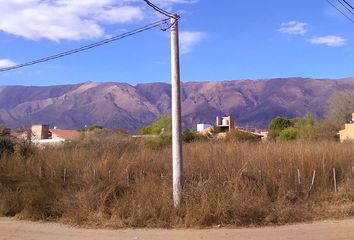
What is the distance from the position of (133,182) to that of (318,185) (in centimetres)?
586

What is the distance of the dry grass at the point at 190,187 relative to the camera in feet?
48.1

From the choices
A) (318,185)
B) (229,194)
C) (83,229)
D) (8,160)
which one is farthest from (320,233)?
(8,160)

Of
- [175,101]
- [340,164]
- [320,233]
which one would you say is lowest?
[320,233]

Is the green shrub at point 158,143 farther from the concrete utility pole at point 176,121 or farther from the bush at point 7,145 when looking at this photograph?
the concrete utility pole at point 176,121

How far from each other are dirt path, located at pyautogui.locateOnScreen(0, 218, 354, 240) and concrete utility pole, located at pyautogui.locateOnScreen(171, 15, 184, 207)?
1.49 metres

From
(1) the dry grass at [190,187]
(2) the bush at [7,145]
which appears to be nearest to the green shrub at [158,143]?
(1) the dry grass at [190,187]

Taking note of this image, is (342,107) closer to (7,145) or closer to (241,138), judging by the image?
(241,138)

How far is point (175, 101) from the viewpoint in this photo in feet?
50.1

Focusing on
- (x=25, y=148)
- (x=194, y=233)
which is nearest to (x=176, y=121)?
(x=194, y=233)

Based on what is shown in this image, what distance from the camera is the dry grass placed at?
14656 mm

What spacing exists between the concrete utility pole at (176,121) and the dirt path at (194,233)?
149 centimetres

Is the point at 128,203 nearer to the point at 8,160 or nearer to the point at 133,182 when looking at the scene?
the point at 133,182

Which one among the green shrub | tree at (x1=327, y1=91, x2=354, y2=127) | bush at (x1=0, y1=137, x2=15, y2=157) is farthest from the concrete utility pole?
tree at (x1=327, y1=91, x2=354, y2=127)

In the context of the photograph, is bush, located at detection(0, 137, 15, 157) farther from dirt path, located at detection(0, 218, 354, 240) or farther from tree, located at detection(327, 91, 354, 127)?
tree, located at detection(327, 91, 354, 127)
